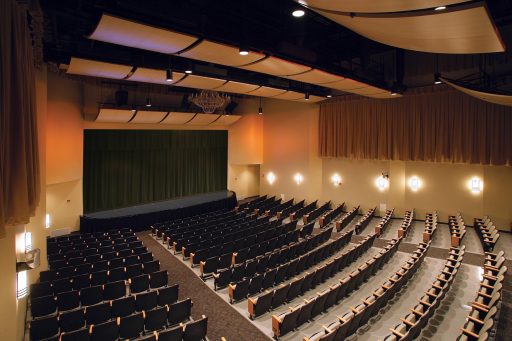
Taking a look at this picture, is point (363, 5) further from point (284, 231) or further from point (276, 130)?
point (276, 130)

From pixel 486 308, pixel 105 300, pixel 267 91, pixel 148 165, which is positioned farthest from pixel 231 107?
pixel 486 308

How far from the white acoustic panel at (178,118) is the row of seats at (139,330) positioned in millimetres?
11217

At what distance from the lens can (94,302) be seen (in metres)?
7.68

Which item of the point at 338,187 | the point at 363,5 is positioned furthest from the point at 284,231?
the point at 363,5

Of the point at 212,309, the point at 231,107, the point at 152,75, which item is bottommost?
the point at 212,309

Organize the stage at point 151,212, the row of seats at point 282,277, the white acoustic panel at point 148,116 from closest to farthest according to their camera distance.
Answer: the row of seats at point 282,277 < the stage at point 151,212 < the white acoustic panel at point 148,116

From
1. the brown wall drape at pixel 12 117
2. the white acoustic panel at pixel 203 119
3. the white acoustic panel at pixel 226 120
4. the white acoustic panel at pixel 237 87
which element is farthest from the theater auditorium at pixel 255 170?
the white acoustic panel at pixel 203 119

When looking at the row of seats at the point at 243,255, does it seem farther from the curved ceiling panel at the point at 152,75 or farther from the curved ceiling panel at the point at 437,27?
the curved ceiling panel at the point at 437,27

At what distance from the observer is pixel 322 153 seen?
18.2 m

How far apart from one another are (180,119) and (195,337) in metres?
12.6

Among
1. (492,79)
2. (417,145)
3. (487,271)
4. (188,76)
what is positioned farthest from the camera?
(417,145)

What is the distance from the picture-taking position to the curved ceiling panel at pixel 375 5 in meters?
3.69

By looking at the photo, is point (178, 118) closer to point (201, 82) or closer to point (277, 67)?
point (201, 82)

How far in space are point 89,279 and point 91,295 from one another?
811mm
